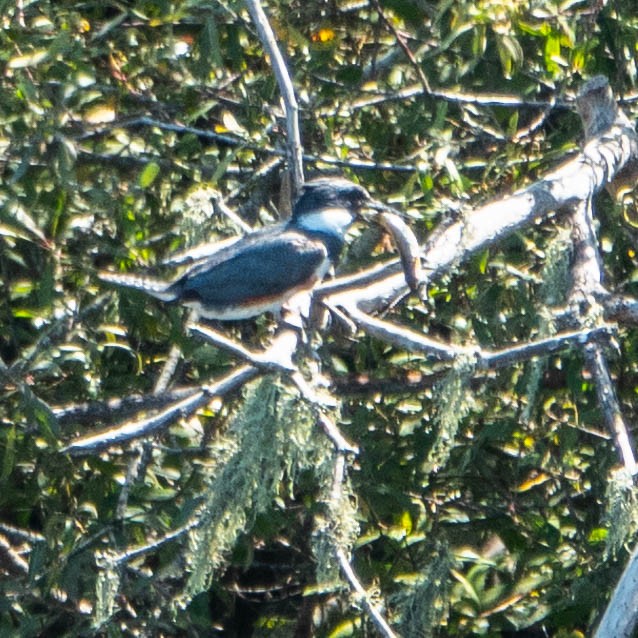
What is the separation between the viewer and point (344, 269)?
3.62 m

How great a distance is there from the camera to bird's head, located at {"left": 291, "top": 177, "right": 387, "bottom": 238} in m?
3.45

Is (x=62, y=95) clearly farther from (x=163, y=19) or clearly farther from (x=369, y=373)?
(x=369, y=373)

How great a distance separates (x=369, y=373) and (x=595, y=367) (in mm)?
1108

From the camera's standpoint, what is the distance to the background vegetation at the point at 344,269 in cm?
349

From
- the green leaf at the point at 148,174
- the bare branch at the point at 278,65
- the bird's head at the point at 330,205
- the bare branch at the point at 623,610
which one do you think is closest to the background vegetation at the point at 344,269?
the green leaf at the point at 148,174

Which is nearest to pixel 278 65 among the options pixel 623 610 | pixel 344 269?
pixel 344 269

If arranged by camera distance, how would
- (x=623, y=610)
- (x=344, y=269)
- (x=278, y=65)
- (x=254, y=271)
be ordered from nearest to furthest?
1. (x=623, y=610)
2. (x=278, y=65)
3. (x=254, y=271)
4. (x=344, y=269)

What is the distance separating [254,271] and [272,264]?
0.16ft

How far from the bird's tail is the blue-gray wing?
0.02 metres

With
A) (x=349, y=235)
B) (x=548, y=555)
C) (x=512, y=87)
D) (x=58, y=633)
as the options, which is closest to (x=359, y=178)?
(x=349, y=235)

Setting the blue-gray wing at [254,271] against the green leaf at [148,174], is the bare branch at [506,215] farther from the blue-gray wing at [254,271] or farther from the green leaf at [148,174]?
Result: the green leaf at [148,174]

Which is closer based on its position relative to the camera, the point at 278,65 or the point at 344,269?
the point at 278,65

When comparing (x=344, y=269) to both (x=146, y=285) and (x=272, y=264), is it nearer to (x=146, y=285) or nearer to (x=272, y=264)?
(x=272, y=264)

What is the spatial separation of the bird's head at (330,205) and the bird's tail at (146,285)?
0.37 metres
